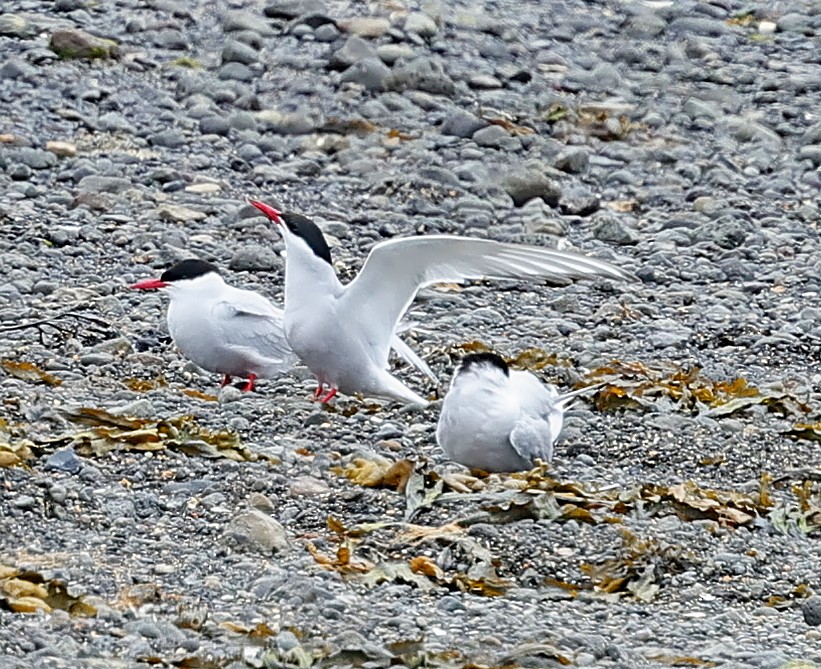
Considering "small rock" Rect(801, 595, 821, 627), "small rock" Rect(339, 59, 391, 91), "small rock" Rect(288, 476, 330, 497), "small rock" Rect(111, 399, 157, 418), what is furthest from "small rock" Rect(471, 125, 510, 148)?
"small rock" Rect(801, 595, 821, 627)

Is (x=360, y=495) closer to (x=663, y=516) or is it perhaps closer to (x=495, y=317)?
(x=663, y=516)

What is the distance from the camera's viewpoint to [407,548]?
512cm

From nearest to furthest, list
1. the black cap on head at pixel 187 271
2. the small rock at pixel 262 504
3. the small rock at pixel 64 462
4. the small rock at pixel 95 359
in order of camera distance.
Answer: the small rock at pixel 262 504, the small rock at pixel 64 462, the small rock at pixel 95 359, the black cap on head at pixel 187 271

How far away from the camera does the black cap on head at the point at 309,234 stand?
6.89 metres

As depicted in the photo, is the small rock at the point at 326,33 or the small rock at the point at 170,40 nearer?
the small rock at the point at 170,40

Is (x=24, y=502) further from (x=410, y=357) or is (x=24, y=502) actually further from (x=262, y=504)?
(x=410, y=357)

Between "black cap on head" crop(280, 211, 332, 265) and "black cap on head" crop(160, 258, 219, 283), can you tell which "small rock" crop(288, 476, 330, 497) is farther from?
"black cap on head" crop(160, 258, 219, 283)

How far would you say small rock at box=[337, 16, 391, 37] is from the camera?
12.0m

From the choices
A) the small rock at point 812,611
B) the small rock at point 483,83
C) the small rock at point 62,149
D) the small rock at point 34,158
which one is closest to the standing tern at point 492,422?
the small rock at point 812,611

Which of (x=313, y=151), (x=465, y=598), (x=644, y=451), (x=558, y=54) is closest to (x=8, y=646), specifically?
(x=465, y=598)

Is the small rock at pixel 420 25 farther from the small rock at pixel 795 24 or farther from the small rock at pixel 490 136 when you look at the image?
the small rock at pixel 795 24

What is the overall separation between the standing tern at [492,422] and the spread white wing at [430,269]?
14.1 inches

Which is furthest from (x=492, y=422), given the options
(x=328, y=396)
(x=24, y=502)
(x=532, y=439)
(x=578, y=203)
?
(x=578, y=203)

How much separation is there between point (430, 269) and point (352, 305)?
408 millimetres
